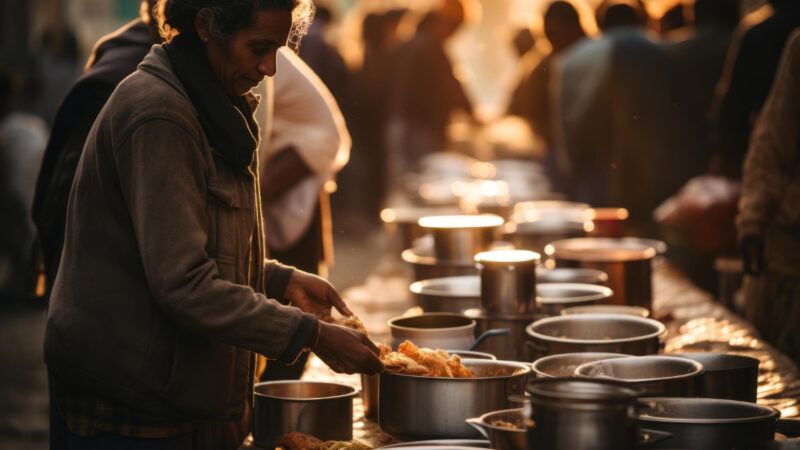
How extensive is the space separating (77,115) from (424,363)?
1.38m

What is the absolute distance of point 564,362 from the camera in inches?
96.7

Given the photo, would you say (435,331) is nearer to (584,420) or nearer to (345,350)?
(345,350)

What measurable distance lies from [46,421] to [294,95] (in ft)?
10.7

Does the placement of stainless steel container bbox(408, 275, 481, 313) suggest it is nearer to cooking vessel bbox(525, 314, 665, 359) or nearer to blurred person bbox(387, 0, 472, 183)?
cooking vessel bbox(525, 314, 665, 359)

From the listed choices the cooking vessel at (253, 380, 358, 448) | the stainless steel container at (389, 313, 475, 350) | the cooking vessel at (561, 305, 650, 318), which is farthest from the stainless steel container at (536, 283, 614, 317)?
the cooking vessel at (253, 380, 358, 448)

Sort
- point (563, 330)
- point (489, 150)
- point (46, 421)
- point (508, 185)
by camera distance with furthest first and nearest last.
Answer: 1. point (489, 150)
2. point (508, 185)
3. point (46, 421)
4. point (563, 330)

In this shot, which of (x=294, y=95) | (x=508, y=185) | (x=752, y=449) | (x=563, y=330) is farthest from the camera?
(x=508, y=185)

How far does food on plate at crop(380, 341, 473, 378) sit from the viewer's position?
2291 millimetres

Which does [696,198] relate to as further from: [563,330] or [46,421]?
[46,421]

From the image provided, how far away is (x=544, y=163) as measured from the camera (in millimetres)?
9164

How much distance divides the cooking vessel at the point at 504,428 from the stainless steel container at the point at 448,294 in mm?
1156

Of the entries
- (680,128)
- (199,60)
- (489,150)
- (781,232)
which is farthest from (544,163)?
(199,60)

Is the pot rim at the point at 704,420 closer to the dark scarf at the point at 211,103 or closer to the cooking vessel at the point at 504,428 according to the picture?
the cooking vessel at the point at 504,428

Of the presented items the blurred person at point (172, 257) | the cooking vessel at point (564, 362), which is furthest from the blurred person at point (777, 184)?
the blurred person at point (172, 257)
